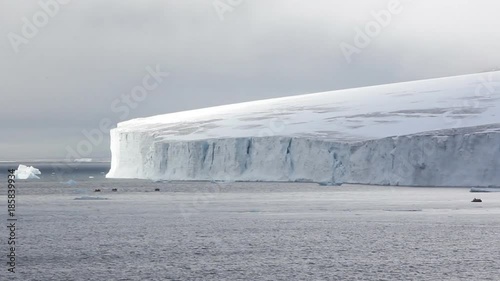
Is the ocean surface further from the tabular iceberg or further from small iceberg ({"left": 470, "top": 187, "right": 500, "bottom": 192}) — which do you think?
the tabular iceberg

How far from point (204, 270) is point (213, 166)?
29369 millimetres

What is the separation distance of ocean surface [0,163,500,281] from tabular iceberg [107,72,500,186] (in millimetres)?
10419

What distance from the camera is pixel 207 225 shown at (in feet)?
61.1

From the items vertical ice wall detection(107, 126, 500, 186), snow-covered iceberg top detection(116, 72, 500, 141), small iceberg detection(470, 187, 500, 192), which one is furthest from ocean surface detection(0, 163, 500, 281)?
snow-covered iceberg top detection(116, 72, 500, 141)

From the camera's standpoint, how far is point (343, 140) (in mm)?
38344

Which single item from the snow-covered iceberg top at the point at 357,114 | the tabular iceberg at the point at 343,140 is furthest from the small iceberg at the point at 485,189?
the snow-covered iceberg top at the point at 357,114

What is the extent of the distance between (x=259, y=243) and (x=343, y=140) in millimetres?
23897

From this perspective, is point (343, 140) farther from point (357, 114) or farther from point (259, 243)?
point (259, 243)

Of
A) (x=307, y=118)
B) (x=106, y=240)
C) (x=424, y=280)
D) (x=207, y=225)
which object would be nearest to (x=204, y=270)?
(x=424, y=280)

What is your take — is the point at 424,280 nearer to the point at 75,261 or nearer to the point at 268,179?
the point at 75,261

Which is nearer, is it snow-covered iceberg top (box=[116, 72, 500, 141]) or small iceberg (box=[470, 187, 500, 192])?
small iceberg (box=[470, 187, 500, 192])

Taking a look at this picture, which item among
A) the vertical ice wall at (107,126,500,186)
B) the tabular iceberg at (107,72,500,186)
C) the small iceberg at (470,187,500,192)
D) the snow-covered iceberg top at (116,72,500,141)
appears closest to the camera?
the small iceberg at (470,187,500,192)

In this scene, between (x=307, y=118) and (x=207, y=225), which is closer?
(x=207, y=225)

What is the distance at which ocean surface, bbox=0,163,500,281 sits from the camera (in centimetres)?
1148
